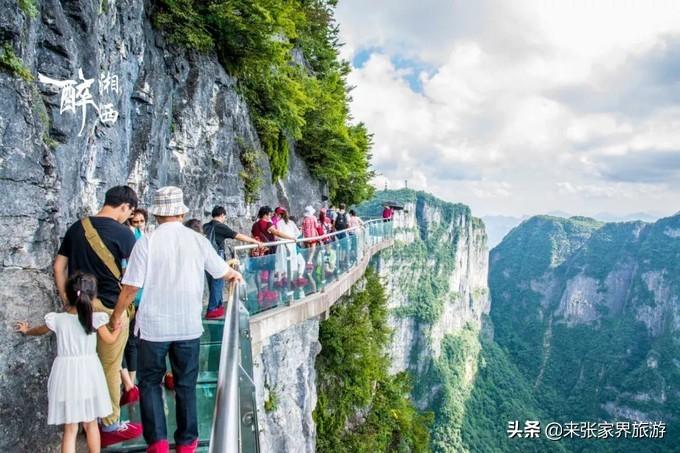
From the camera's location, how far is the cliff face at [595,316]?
81.6 metres

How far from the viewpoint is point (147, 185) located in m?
8.20

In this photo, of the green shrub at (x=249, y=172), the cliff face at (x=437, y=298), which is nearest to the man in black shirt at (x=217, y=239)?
the green shrub at (x=249, y=172)

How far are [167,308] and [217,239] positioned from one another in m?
3.09

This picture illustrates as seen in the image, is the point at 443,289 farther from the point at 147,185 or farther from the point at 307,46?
the point at 147,185

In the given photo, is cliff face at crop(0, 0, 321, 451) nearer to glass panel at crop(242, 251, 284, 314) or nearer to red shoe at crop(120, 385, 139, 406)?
red shoe at crop(120, 385, 139, 406)

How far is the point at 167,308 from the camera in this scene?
110 inches

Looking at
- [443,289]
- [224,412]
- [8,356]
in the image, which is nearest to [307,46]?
[8,356]

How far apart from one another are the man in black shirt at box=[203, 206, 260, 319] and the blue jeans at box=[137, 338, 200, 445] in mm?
2804

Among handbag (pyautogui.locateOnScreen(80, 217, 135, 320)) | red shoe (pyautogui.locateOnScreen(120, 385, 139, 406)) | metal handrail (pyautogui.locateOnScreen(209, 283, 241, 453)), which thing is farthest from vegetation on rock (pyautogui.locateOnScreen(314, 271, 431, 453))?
metal handrail (pyautogui.locateOnScreen(209, 283, 241, 453))

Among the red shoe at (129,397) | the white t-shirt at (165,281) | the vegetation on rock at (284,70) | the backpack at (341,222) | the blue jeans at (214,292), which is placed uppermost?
the vegetation on rock at (284,70)

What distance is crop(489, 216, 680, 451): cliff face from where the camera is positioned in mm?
81625

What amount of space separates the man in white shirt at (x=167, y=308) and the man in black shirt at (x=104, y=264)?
50 cm

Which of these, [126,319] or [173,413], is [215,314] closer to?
[173,413]

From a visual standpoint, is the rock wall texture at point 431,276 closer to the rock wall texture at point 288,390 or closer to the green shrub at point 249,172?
the green shrub at point 249,172
